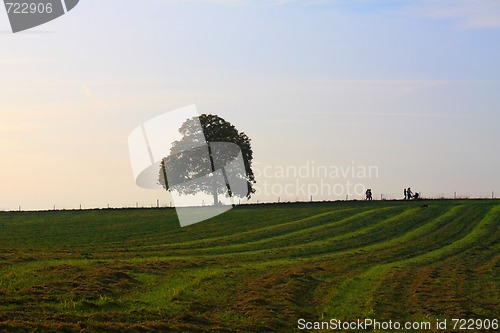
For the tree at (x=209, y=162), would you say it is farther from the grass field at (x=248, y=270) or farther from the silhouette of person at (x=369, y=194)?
the grass field at (x=248, y=270)

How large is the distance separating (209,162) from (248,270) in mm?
69172

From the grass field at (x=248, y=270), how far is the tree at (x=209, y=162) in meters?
27.6

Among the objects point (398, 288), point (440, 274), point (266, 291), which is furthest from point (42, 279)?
point (440, 274)

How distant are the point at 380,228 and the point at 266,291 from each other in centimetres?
3576

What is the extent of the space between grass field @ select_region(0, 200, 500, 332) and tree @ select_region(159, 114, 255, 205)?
2755cm

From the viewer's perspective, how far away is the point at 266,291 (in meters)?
38.4

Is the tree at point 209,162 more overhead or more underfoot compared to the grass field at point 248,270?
more overhead

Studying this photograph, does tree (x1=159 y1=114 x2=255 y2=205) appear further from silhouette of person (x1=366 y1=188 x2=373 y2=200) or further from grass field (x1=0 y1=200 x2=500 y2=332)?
grass field (x1=0 y1=200 x2=500 y2=332)

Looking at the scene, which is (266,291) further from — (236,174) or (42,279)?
(236,174)

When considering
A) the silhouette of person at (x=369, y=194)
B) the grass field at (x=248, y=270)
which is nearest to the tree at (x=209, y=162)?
the silhouette of person at (x=369, y=194)

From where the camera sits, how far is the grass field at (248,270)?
Result: 3206 cm

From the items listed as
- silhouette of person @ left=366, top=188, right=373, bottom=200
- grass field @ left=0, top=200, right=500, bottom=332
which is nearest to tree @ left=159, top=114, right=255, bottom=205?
silhouette of person @ left=366, top=188, right=373, bottom=200

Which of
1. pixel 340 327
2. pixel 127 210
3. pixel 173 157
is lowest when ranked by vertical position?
pixel 340 327

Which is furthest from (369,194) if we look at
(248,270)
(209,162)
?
(248,270)
